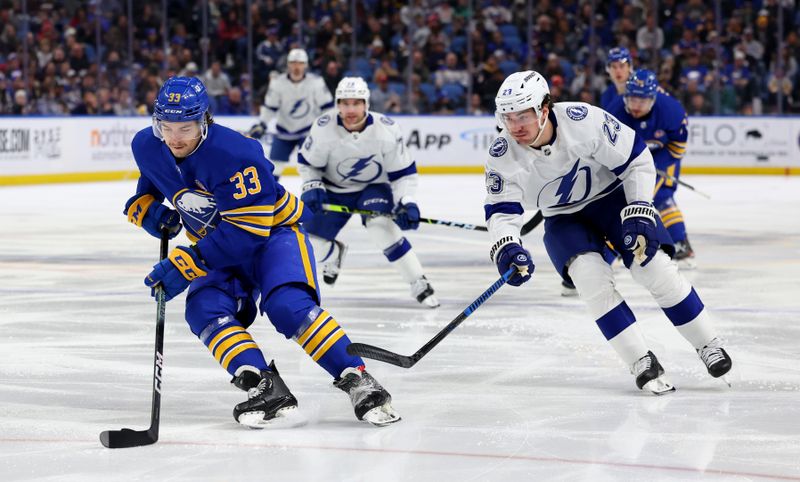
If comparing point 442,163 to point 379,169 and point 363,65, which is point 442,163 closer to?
point 363,65

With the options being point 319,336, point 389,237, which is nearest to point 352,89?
point 389,237

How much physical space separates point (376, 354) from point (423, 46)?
38.0ft

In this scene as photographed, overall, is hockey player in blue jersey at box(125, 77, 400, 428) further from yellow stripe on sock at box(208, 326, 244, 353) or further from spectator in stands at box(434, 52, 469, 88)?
spectator in stands at box(434, 52, 469, 88)

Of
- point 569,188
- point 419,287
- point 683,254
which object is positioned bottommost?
point 683,254

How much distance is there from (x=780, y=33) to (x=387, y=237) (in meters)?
9.63

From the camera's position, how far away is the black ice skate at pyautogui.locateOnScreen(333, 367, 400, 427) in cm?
338

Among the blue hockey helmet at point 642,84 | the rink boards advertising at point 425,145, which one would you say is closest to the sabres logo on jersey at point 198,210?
the blue hockey helmet at point 642,84

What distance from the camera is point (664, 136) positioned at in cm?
690

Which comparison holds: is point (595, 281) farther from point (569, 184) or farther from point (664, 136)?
point (664, 136)

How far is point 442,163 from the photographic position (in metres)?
14.5

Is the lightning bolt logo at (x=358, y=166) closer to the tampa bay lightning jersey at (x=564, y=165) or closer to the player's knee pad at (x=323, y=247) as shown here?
the player's knee pad at (x=323, y=247)

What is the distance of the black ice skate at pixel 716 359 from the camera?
12.7ft

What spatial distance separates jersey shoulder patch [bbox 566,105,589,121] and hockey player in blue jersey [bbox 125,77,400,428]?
2.98 feet

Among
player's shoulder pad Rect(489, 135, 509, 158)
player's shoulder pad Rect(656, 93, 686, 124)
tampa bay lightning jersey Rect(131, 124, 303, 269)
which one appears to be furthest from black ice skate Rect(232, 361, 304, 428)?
player's shoulder pad Rect(656, 93, 686, 124)
